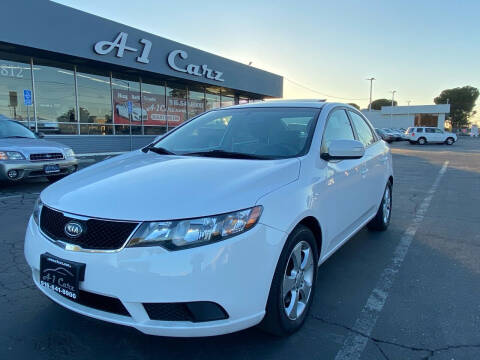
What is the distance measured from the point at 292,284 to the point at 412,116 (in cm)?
6557

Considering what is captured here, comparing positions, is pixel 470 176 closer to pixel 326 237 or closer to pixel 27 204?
pixel 326 237

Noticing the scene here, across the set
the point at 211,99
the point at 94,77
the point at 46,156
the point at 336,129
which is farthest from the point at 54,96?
the point at 336,129

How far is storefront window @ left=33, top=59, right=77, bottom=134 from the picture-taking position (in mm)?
14133

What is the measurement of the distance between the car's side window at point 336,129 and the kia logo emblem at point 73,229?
190 centimetres

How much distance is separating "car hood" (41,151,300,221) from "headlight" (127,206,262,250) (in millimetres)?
39

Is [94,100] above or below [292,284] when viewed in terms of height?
above

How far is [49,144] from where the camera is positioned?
25.6 ft

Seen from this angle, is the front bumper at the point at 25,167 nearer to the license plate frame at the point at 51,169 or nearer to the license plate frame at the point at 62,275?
the license plate frame at the point at 51,169

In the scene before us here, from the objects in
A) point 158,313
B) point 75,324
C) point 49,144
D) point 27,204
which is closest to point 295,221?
point 158,313

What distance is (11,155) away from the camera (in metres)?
6.93

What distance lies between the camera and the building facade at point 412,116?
56.9 metres

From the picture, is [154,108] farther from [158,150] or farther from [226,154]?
[226,154]

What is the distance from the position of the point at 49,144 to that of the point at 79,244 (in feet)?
22.0

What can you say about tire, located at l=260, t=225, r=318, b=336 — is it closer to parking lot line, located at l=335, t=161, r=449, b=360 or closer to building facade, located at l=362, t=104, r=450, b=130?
parking lot line, located at l=335, t=161, r=449, b=360
